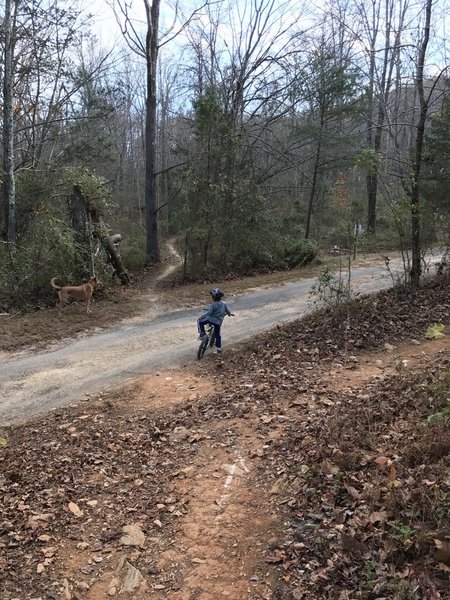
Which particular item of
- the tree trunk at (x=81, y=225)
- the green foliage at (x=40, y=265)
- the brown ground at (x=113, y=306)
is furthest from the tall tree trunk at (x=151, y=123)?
the green foliage at (x=40, y=265)

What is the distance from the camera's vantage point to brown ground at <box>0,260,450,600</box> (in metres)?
3.84

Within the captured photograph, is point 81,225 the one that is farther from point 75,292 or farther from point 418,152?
point 418,152

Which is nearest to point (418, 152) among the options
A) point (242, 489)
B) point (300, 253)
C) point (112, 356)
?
point (112, 356)

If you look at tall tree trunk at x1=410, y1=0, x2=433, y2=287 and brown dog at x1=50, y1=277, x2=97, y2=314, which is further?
brown dog at x1=50, y1=277, x2=97, y2=314

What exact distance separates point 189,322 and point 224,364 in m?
3.49

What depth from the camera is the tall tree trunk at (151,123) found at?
2019 centimetres

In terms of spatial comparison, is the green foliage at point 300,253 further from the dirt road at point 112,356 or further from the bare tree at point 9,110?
the bare tree at point 9,110

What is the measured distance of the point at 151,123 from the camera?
69.4 feet

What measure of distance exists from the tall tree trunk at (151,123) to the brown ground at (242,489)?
14.1 metres

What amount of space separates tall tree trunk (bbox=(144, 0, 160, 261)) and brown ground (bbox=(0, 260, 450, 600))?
14.1 m

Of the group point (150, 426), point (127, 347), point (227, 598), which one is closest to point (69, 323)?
point (127, 347)

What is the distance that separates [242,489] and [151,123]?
19.0 metres

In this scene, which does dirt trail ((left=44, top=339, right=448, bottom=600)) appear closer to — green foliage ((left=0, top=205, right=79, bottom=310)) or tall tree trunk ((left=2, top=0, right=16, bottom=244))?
green foliage ((left=0, top=205, right=79, bottom=310))

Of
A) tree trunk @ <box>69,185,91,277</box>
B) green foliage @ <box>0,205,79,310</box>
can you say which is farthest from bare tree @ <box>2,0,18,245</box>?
tree trunk @ <box>69,185,91,277</box>
